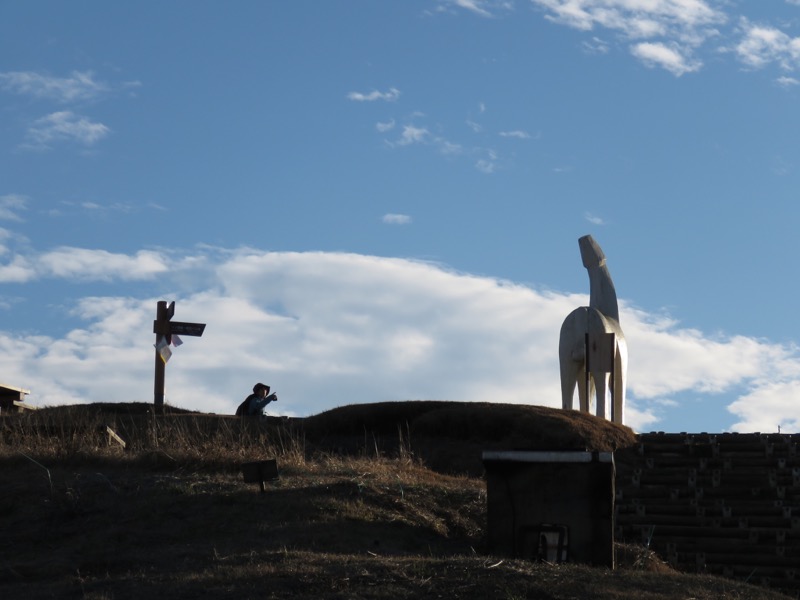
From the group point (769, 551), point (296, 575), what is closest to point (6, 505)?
point (296, 575)

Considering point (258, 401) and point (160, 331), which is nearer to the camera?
point (258, 401)

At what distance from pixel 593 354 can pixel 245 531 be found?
15.2 metres

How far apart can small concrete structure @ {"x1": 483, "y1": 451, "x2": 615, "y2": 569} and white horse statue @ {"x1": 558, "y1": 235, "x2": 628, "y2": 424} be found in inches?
548

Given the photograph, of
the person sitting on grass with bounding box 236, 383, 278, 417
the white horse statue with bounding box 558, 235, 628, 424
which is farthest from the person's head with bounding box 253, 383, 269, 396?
the white horse statue with bounding box 558, 235, 628, 424

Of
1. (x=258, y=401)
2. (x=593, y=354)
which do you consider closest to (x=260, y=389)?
(x=258, y=401)

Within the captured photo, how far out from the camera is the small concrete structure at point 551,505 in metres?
12.7

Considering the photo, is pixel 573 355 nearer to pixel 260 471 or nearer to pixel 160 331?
pixel 160 331

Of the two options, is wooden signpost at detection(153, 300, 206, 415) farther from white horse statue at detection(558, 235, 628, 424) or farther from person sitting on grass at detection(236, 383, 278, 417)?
white horse statue at detection(558, 235, 628, 424)

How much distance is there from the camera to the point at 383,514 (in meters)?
14.0

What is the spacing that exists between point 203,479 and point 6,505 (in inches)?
82.3

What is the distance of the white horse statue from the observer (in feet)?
89.2

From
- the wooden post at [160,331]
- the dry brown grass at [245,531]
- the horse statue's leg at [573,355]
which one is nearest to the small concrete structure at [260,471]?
the dry brown grass at [245,531]

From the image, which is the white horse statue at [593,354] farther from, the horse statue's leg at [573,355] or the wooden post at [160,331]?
the wooden post at [160,331]

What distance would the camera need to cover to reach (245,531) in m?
13.0
